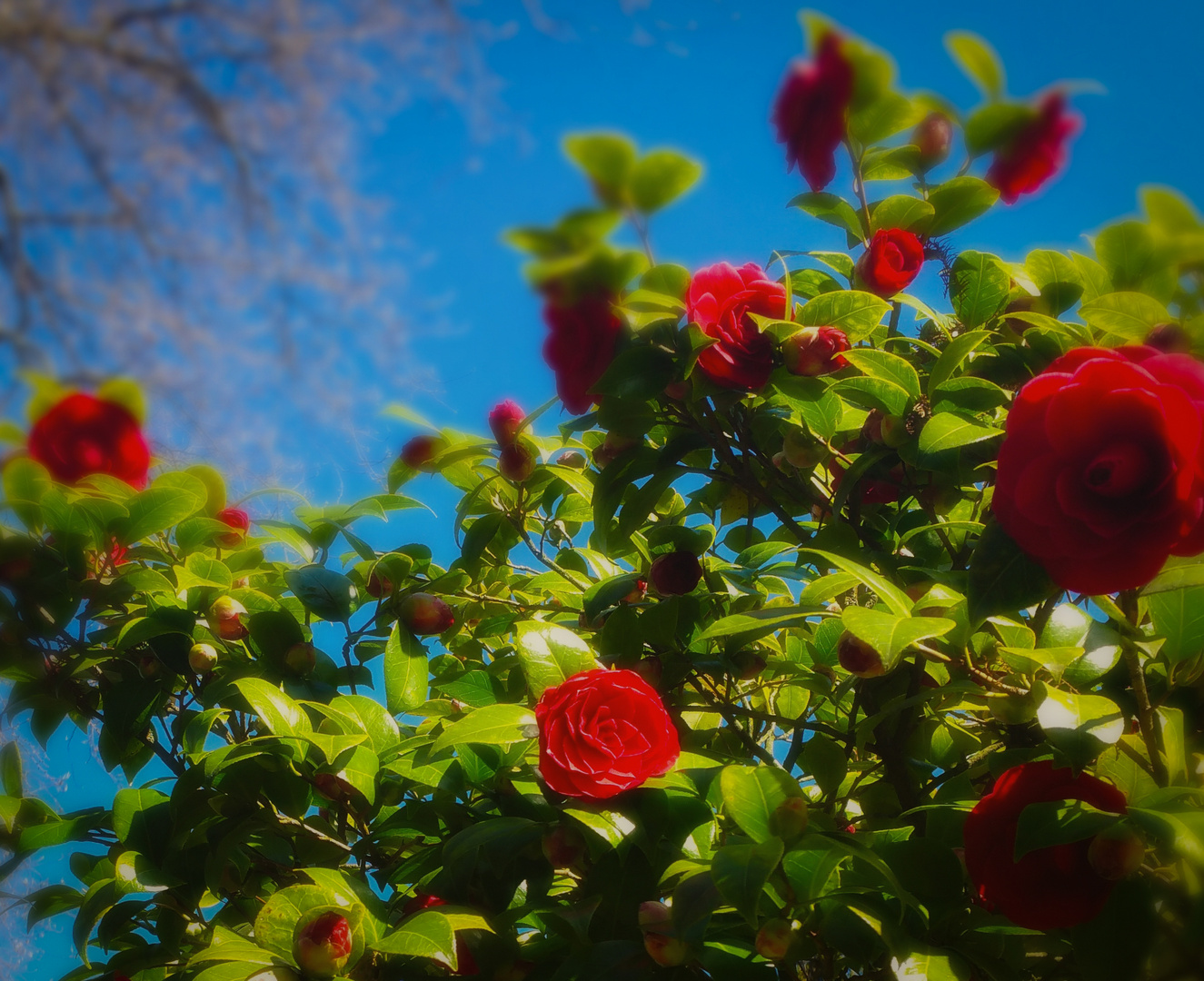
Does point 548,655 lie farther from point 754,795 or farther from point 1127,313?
point 1127,313

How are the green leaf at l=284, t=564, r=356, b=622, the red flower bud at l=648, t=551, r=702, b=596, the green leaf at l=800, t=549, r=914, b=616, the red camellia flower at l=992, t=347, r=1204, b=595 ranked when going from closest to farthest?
the red camellia flower at l=992, t=347, r=1204, b=595, the green leaf at l=800, t=549, r=914, b=616, the red flower bud at l=648, t=551, r=702, b=596, the green leaf at l=284, t=564, r=356, b=622

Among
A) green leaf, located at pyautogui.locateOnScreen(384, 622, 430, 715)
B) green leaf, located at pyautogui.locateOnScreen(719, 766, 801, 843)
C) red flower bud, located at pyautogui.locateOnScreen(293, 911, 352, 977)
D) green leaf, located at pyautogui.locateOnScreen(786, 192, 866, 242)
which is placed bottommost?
red flower bud, located at pyautogui.locateOnScreen(293, 911, 352, 977)

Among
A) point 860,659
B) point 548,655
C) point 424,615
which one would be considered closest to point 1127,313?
point 860,659

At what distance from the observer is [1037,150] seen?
3.16 feet

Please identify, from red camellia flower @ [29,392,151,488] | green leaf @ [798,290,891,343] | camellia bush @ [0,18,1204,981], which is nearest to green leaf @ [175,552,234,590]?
camellia bush @ [0,18,1204,981]

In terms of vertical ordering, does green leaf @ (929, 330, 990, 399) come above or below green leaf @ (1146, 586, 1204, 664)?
above

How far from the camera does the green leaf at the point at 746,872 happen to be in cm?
56

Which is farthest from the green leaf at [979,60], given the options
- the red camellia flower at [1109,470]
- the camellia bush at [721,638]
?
the red camellia flower at [1109,470]

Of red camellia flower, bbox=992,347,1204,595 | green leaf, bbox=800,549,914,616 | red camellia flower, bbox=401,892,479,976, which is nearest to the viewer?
red camellia flower, bbox=992,347,1204,595

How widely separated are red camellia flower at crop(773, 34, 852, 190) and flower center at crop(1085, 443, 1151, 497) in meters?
0.54

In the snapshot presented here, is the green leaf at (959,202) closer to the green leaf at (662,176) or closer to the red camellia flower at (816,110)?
the red camellia flower at (816,110)

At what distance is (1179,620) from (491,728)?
0.56 m

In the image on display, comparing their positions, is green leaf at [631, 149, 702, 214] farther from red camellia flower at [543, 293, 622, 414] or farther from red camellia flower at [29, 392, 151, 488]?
red camellia flower at [29, 392, 151, 488]

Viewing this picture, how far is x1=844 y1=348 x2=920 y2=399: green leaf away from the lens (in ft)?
2.59
